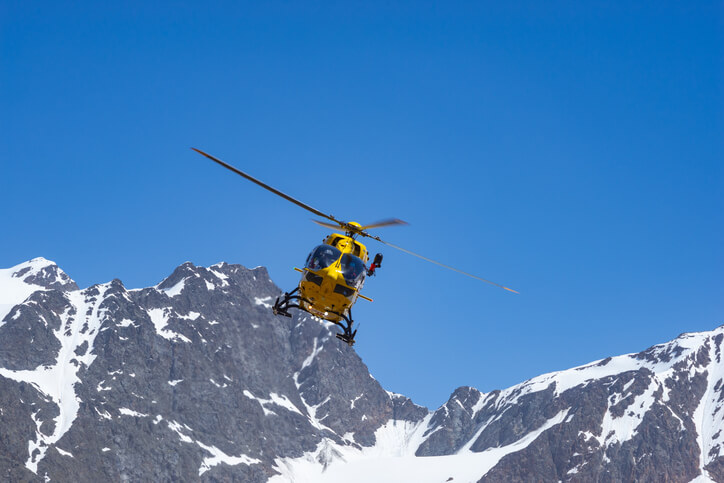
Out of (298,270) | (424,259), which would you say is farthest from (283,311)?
(424,259)

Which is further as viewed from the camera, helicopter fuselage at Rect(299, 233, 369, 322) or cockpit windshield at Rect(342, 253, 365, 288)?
cockpit windshield at Rect(342, 253, 365, 288)

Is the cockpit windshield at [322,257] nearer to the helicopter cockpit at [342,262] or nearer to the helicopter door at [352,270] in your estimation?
the helicopter cockpit at [342,262]

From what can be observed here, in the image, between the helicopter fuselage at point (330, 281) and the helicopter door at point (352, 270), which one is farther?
the helicopter door at point (352, 270)

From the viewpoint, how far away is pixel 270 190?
42.8 m

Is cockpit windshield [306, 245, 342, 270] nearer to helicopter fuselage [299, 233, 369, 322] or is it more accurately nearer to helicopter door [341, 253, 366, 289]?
helicopter fuselage [299, 233, 369, 322]

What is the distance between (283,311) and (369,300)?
4.38m

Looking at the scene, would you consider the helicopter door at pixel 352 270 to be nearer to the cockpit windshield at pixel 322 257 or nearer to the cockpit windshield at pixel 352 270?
the cockpit windshield at pixel 352 270

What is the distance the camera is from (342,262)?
45344 millimetres

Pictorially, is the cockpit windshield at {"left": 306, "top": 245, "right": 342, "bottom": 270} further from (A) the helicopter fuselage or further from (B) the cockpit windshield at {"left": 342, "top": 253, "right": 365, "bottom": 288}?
(B) the cockpit windshield at {"left": 342, "top": 253, "right": 365, "bottom": 288}

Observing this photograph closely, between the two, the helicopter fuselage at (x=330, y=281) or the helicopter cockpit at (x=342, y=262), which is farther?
the helicopter cockpit at (x=342, y=262)

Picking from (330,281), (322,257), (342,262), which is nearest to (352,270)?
(342,262)

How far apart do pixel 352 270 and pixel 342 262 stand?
0.64 meters

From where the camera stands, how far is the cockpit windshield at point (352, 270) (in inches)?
1777

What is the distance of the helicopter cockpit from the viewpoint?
148 feet
